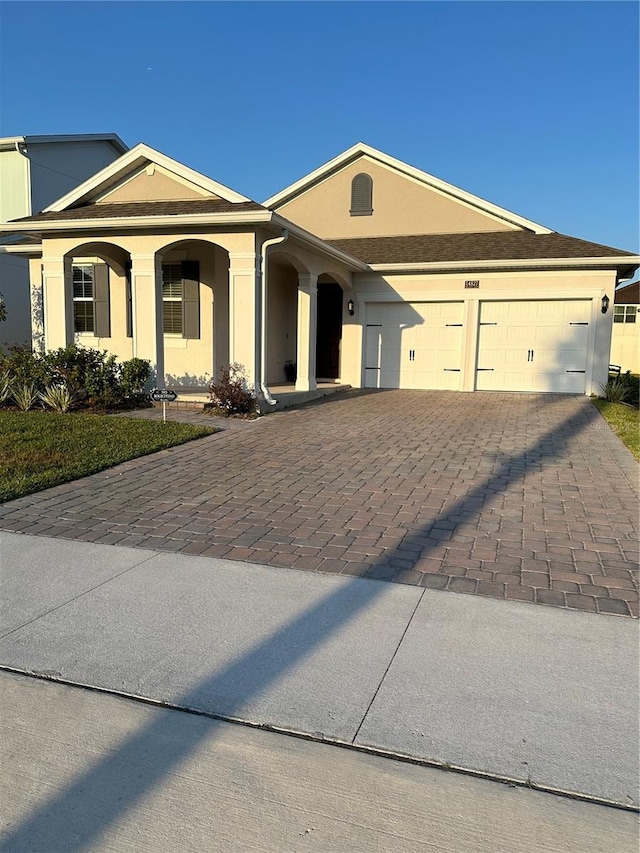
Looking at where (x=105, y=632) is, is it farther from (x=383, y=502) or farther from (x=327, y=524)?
(x=383, y=502)

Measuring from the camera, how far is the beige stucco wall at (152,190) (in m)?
12.7

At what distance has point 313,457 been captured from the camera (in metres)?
8.17

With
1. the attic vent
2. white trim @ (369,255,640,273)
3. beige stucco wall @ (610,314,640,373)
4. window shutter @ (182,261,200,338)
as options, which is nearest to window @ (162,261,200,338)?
window shutter @ (182,261,200,338)

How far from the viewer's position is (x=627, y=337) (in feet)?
106

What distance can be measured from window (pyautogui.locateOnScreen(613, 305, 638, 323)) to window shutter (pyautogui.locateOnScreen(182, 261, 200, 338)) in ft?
87.5

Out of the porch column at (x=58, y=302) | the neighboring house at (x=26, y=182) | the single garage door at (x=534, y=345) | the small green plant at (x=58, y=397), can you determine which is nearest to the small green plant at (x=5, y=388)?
the small green plant at (x=58, y=397)

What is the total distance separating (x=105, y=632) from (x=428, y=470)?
473 centimetres

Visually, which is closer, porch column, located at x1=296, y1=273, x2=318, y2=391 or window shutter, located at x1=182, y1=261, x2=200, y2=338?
porch column, located at x1=296, y1=273, x2=318, y2=391

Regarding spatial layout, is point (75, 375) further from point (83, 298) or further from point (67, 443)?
point (83, 298)

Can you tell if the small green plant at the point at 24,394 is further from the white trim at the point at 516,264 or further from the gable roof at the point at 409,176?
the gable roof at the point at 409,176

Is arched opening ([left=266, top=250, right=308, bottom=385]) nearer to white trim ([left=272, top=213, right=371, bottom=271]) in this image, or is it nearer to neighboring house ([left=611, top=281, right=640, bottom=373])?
white trim ([left=272, top=213, right=371, bottom=271])

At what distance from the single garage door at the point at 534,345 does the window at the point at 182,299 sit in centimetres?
718

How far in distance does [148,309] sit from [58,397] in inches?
96.1

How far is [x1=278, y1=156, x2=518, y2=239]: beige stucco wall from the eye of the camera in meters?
18.1
